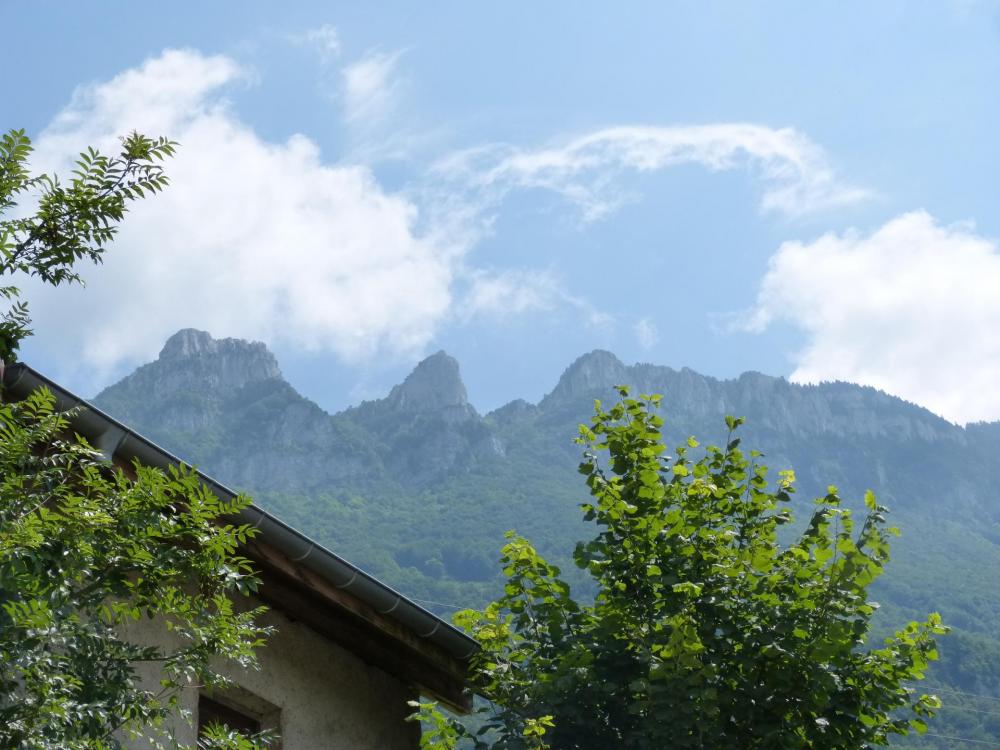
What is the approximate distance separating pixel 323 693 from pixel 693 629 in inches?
110

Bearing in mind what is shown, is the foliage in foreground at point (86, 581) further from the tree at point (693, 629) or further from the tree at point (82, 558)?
the tree at point (693, 629)

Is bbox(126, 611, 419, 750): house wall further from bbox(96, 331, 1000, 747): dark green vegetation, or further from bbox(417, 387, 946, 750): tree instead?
bbox(96, 331, 1000, 747): dark green vegetation

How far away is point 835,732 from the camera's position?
24.0 ft

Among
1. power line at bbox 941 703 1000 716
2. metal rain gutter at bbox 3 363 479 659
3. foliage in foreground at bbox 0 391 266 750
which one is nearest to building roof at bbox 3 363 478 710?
metal rain gutter at bbox 3 363 479 659

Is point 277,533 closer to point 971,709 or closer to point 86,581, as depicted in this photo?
point 86,581

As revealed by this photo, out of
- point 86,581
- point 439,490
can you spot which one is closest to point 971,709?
point 86,581

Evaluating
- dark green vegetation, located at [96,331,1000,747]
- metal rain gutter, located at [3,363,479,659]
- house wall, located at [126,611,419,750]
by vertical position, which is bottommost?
house wall, located at [126,611,419,750]

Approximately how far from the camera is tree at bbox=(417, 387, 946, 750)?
7148 mm

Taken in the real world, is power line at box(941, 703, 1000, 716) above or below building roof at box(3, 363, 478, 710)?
above

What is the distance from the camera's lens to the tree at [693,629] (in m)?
7.15

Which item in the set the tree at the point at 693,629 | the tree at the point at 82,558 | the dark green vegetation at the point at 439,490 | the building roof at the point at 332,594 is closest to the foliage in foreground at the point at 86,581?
the tree at the point at 82,558

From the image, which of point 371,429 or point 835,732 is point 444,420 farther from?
point 835,732

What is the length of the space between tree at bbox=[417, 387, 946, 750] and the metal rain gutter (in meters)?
0.27

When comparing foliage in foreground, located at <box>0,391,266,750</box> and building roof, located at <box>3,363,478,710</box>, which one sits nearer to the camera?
foliage in foreground, located at <box>0,391,266,750</box>
